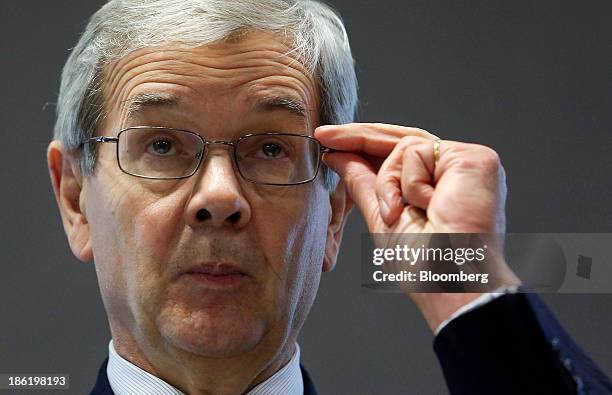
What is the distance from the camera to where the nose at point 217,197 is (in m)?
1.61

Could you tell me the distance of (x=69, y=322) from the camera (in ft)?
6.55

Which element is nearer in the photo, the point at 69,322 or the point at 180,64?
the point at 180,64

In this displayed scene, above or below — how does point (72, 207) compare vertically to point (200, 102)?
below

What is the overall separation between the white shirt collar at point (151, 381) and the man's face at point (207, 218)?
6cm

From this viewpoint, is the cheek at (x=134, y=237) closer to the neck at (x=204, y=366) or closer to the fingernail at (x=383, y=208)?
the neck at (x=204, y=366)

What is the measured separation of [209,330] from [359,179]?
35 cm

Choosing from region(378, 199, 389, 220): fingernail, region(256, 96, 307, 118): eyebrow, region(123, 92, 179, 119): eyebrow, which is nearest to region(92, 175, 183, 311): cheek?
region(123, 92, 179, 119): eyebrow

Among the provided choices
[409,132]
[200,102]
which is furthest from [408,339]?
[200,102]

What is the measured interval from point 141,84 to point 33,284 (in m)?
0.54

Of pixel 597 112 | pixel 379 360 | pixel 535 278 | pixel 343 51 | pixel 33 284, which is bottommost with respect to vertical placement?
pixel 379 360

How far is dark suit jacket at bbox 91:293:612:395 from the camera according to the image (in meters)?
1.39

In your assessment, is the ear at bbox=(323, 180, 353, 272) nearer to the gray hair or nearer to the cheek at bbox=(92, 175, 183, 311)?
the gray hair

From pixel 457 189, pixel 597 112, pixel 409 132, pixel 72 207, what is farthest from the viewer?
pixel 597 112

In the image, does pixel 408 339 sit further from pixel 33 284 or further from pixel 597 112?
pixel 33 284
